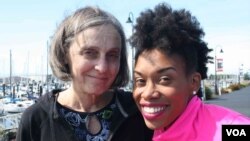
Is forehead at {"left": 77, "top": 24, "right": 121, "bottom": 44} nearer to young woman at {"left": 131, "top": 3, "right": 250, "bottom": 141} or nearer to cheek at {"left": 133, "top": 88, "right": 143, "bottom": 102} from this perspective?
young woman at {"left": 131, "top": 3, "right": 250, "bottom": 141}

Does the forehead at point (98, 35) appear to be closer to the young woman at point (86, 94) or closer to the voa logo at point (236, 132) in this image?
the young woman at point (86, 94)

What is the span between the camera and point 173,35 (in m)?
2.33

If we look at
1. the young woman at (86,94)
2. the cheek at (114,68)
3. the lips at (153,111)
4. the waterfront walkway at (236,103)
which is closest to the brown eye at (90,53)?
the young woman at (86,94)

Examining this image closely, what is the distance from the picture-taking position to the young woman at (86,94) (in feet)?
8.99

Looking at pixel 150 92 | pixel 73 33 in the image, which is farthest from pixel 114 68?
pixel 150 92

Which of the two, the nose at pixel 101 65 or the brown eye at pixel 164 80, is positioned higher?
the nose at pixel 101 65

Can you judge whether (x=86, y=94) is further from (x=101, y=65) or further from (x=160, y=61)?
(x=160, y=61)

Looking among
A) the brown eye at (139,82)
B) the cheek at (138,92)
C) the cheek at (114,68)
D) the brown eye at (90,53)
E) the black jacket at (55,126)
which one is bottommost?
the black jacket at (55,126)

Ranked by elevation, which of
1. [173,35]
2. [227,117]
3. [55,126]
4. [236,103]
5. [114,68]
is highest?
[173,35]

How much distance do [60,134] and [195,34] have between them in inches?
43.9

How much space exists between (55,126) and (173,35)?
1.06m

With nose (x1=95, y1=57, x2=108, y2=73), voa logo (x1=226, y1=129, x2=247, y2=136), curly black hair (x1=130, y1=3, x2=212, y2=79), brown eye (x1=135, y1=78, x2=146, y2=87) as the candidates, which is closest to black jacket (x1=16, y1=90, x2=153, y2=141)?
nose (x1=95, y1=57, x2=108, y2=73)

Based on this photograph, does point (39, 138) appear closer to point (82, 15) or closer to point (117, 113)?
point (117, 113)

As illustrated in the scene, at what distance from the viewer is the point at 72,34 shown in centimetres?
282
